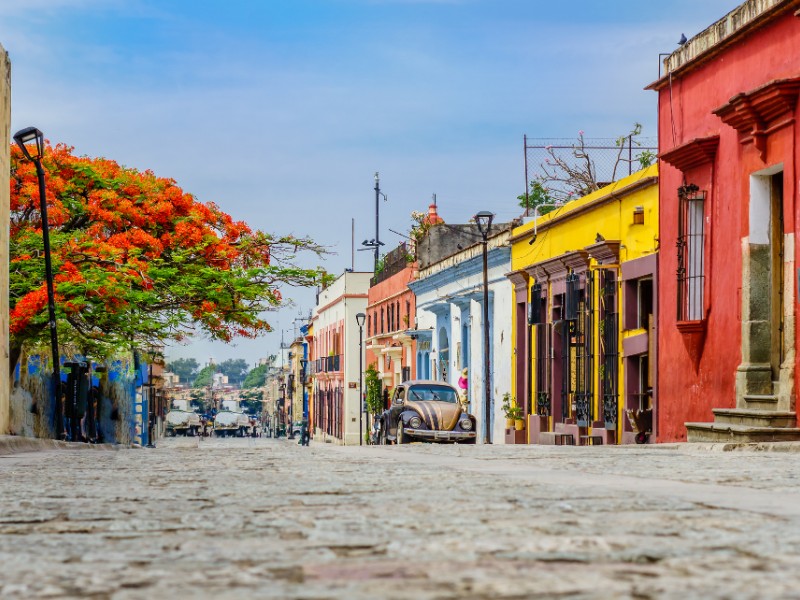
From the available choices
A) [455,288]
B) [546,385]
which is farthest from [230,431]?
[546,385]

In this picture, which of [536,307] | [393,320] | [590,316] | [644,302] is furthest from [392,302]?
[644,302]

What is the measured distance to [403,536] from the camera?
4.70 metres

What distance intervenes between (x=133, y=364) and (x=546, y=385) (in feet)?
74.9

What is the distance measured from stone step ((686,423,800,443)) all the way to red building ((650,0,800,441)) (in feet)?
0.07

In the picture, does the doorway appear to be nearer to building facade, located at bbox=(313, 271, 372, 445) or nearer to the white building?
the white building

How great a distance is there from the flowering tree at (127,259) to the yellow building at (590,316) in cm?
530

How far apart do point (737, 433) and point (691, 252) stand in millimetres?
4045

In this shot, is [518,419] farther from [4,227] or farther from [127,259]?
[4,227]

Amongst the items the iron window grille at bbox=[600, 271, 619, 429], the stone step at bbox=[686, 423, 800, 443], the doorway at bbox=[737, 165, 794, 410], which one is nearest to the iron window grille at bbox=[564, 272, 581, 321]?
the iron window grille at bbox=[600, 271, 619, 429]

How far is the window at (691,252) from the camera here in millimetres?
19172

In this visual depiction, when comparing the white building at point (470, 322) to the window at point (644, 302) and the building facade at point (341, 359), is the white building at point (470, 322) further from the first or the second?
the building facade at point (341, 359)

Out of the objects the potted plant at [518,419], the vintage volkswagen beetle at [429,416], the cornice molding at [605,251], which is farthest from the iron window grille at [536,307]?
the cornice molding at [605,251]

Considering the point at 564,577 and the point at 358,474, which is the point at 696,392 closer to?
the point at 358,474

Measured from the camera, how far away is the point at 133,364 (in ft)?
157
